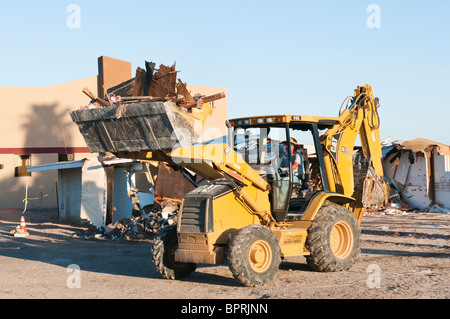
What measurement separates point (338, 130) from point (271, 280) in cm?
346

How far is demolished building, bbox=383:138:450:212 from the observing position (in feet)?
77.3

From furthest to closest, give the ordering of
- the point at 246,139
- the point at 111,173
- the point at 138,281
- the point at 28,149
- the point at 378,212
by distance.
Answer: the point at 28,149 < the point at 378,212 < the point at 111,173 < the point at 246,139 < the point at 138,281

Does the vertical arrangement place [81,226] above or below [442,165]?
below

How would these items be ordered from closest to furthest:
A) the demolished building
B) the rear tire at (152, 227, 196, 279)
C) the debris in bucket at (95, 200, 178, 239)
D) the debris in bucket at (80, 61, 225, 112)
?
1. the debris in bucket at (80, 61, 225, 112)
2. the rear tire at (152, 227, 196, 279)
3. the debris in bucket at (95, 200, 178, 239)
4. the demolished building

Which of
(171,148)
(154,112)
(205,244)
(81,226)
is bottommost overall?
(81,226)

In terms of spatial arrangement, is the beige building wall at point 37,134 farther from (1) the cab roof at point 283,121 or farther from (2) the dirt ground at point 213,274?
(1) the cab roof at point 283,121

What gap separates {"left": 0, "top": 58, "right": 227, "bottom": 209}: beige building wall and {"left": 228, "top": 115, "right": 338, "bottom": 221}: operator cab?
19.1 m

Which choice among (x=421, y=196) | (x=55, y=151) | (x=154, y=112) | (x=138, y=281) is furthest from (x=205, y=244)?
(x=55, y=151)

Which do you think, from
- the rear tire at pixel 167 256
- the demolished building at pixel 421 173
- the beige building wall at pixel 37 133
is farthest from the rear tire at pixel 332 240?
the beige building wall at pixel 37 133

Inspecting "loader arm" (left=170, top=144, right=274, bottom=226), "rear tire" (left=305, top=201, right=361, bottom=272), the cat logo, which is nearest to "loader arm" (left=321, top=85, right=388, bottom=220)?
the cat logo

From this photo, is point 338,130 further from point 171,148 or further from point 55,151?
point 55,151

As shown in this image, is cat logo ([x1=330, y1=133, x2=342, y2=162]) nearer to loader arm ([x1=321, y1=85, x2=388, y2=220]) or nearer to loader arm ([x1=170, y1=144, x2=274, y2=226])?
loader arm ([x1=321, y1=85, x2=388, y2=220])

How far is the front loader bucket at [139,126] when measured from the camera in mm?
8406

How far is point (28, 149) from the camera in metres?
29.9
